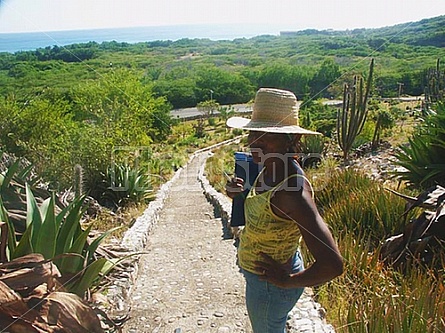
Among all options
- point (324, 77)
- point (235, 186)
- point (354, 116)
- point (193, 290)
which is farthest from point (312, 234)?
point (324, 77)

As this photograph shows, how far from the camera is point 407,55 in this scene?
97000 mm

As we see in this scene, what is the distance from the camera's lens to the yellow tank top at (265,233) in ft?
6.48

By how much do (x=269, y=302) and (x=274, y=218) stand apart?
402 millimetres

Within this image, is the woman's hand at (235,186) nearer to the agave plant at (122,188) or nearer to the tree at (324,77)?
the agave plant at (122,188)

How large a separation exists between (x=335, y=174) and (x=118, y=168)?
5500 mm

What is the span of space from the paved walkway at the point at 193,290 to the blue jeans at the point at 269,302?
0.97m

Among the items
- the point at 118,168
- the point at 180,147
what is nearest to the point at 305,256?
the point at 118,168

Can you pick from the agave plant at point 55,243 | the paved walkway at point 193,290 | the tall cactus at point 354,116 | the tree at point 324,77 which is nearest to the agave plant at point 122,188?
the paved walkway at point 193,290

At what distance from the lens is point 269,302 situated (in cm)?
209

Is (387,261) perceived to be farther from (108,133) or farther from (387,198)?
(108,133)

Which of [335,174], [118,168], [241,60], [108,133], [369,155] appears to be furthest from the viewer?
[241,60]

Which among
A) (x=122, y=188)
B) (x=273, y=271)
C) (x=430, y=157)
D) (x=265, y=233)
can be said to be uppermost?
(x=265, y=233)

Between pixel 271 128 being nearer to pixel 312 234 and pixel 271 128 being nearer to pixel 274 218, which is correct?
pixel 274 218

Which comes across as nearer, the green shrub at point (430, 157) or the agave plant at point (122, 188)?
the green shrub at point (430, 157)
